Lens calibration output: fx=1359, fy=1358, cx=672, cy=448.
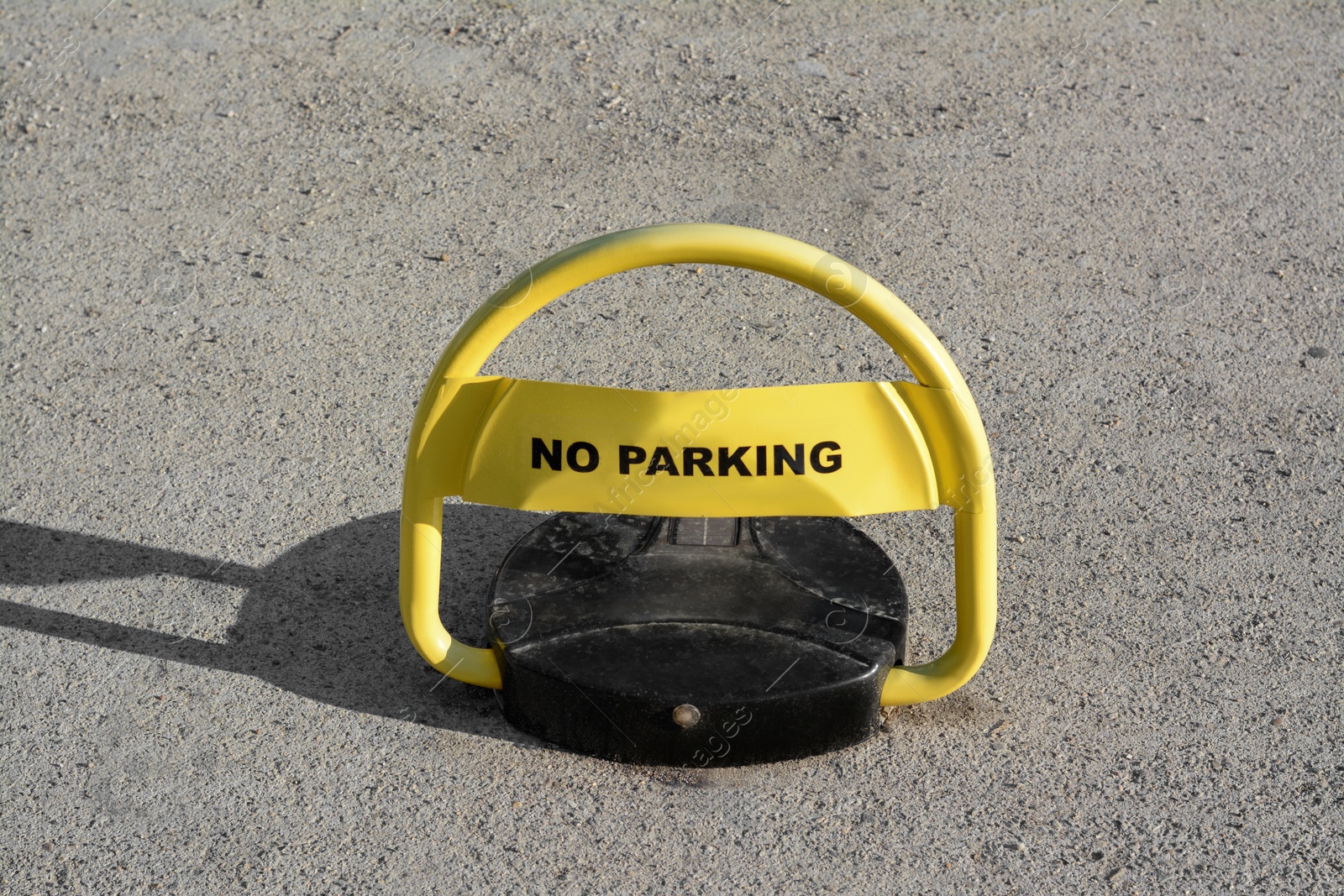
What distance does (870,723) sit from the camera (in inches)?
111

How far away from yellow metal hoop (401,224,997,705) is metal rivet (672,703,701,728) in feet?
1.39

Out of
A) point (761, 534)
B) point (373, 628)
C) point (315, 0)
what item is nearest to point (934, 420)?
point (761, 534)

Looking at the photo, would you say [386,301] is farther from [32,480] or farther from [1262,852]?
[1262,852]

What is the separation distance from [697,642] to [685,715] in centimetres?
17

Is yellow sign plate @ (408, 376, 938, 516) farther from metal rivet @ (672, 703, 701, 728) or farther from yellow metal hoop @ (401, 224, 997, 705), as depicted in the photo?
metal rivet @ (672, 703, 701, 728)

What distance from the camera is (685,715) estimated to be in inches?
105

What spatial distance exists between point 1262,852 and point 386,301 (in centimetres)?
295

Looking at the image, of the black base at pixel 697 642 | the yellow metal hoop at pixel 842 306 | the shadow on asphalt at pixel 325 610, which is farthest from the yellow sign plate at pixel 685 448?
the shadow on asphalt at pixel 325 610

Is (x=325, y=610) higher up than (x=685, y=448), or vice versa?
(x=685, y=448)

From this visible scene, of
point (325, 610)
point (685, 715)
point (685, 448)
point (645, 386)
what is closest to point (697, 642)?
point (685, 715)

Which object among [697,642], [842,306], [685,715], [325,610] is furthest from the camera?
[325,610]

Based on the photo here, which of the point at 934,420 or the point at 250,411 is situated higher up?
the point at 934,420

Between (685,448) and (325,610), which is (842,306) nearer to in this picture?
(685,448)

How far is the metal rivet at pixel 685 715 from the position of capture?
2.65 metres
